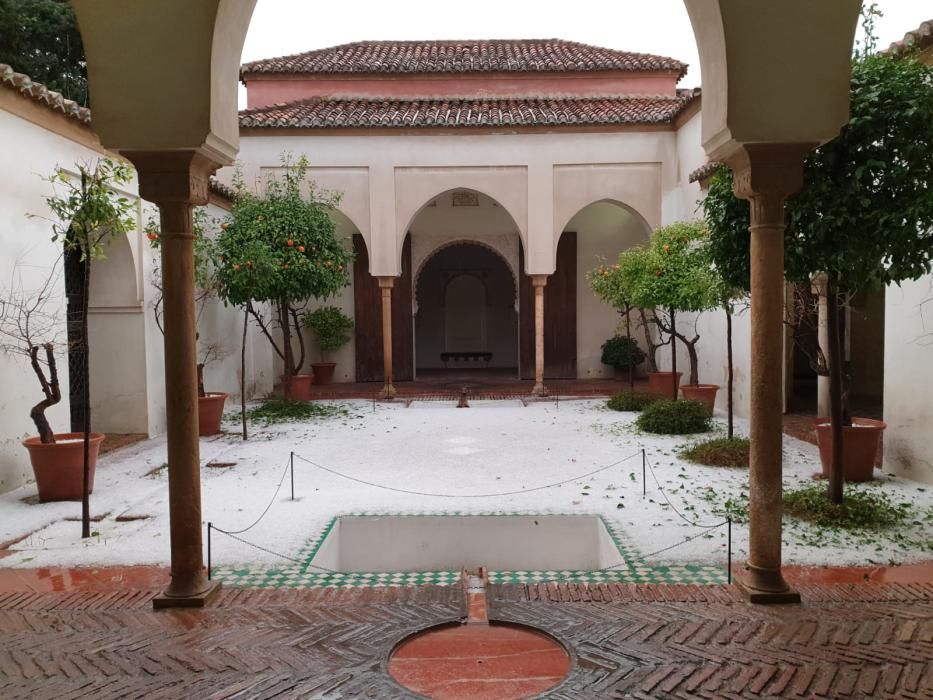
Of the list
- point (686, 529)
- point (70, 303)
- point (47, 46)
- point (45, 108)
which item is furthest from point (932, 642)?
point (47, 46)

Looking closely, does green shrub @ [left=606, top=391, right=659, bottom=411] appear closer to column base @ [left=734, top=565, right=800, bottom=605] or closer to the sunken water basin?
the sunken water basin

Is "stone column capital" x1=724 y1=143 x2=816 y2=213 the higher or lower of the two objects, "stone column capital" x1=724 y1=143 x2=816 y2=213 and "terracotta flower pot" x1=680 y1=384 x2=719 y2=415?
the higher

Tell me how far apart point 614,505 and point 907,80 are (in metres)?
4.14

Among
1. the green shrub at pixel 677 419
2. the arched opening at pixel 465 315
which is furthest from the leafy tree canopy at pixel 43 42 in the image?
the green shrub at pixel 677 419

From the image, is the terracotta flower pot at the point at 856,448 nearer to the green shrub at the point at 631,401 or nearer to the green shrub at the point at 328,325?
the green shrub at the point at 631,401

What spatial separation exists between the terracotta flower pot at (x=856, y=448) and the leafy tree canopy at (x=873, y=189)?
226cm

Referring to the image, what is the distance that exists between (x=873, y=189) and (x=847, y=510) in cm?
258

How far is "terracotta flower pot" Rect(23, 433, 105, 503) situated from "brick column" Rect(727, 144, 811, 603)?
5992 millimetres

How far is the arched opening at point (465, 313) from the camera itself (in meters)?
21.2

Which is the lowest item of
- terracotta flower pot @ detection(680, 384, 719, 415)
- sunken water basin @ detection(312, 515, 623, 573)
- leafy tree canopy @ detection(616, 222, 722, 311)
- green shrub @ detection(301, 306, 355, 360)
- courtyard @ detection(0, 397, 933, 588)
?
sunken water basin @ detection(312, 515, 623, 573)

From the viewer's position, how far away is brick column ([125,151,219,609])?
4258 millimetres

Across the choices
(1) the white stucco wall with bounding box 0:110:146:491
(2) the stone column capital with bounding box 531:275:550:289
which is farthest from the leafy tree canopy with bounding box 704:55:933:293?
(2) the stone column capital with bounding box 531:275:550:289

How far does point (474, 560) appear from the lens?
21.0 ft

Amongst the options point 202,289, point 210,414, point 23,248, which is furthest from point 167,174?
point 202,289
